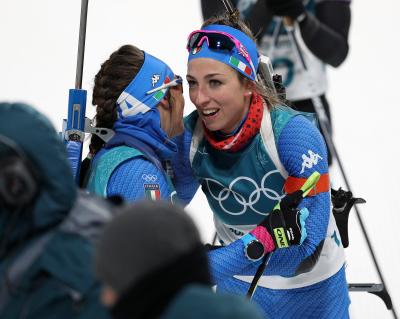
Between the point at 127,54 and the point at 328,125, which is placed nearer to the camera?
the point at 127,54

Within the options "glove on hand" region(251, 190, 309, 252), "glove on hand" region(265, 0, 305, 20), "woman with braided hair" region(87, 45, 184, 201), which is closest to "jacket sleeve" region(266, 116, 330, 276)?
"glove on hand" region(251, 190, 309, 252)

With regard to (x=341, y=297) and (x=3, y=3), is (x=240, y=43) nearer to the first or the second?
(x=341, y=297)

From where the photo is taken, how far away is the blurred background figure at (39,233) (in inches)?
55.4

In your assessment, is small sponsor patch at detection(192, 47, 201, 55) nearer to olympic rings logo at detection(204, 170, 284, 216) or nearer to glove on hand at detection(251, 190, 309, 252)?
olympic rings logo at detection(204, 170, 284, 216)

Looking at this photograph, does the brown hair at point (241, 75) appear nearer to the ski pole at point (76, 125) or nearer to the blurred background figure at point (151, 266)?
the ski pole at point (76, 125)

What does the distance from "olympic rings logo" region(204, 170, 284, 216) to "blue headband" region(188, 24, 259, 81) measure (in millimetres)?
347

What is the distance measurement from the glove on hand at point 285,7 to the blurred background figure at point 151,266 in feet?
10.8

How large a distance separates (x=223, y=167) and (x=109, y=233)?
166 cm

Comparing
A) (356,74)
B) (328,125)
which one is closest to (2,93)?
(328,125)

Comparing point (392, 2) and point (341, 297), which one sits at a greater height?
point (392, 2)

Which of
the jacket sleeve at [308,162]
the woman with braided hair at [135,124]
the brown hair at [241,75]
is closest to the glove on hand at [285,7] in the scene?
the brown hair at [241,75]

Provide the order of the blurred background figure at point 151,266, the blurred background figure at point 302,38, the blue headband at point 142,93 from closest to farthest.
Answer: the blurred background figure at point 151,266 → the blue headband at point 142,93 → the blurred background figure at point 302,38

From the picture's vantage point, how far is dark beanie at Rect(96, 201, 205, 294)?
1.19m

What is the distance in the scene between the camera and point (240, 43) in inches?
111
